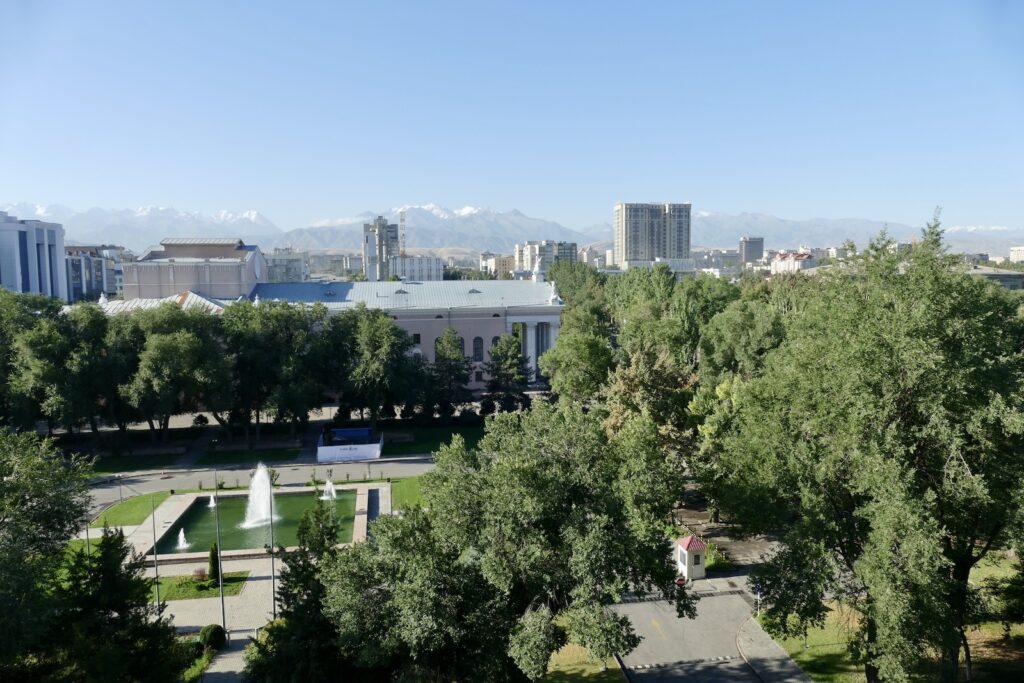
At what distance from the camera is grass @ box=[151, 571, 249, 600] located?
2264 centimetres

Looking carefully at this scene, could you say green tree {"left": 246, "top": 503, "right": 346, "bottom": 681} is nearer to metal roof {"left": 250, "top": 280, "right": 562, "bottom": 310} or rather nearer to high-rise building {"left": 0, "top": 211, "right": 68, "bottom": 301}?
metal roof {"left": 250, "top": 280, "right": 562, "bottom": 310}

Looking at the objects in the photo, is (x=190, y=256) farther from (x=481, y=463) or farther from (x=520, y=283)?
(x=481, y=463)

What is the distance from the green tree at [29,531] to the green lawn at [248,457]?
18893 millimetres

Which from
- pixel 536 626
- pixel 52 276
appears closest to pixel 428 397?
pixel 536 626

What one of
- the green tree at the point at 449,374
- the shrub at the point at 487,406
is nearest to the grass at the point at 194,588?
the green tree at the point at 449,374

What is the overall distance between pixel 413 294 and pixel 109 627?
48080 mm

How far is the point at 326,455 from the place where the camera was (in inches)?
1485

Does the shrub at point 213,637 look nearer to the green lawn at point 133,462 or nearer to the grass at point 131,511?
the grass at point 131,511

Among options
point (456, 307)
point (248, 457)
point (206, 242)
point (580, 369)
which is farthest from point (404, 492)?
point (206, 242)

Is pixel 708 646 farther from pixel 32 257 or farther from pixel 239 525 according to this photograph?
pixel 32 257

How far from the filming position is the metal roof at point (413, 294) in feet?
198

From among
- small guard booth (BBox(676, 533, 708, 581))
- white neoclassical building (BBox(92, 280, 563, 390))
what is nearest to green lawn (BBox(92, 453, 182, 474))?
white neoclassical building (BBox(92, 280, 563, 390))

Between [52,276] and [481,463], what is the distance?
397 feet

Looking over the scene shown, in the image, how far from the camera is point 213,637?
745 inches
